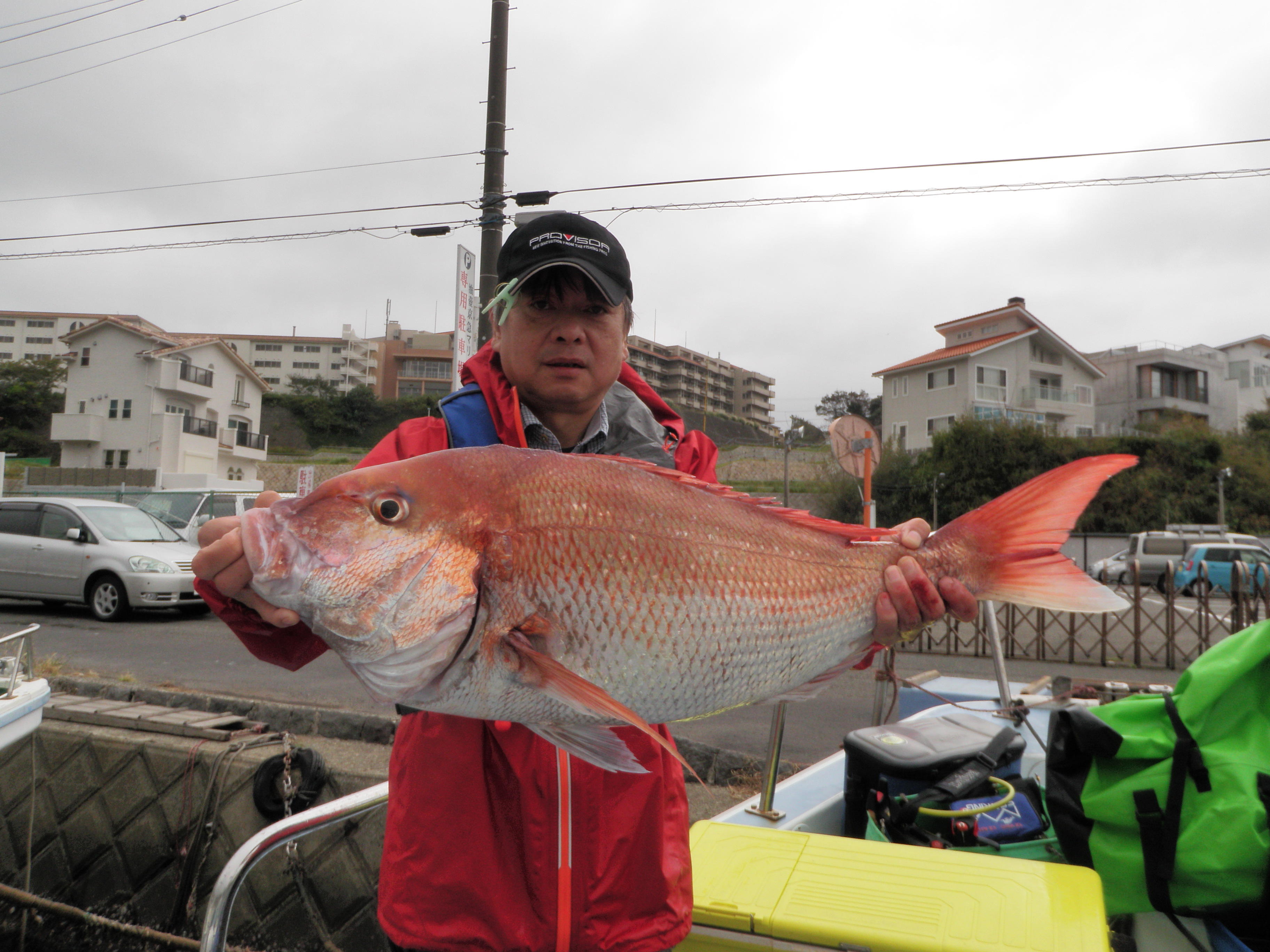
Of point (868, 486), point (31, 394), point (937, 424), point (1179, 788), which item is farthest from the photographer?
point (31, 394)

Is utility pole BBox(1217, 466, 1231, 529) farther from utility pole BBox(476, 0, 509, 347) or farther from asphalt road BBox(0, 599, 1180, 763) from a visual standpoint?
utility pole BBox(476, 0, 509, 347)

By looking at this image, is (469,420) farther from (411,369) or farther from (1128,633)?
(411,369)

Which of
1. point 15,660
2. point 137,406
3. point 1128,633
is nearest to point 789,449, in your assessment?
point 1128,633

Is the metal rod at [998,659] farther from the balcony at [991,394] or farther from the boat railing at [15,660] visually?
the balcony at [991,394]

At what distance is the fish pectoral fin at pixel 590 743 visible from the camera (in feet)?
4.28

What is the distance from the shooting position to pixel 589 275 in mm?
1666

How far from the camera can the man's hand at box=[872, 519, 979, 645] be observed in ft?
5.36

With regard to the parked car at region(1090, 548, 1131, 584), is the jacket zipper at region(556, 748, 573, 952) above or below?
above

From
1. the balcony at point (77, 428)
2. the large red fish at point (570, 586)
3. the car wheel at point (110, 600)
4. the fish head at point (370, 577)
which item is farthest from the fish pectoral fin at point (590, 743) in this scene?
the balcony at point (77, 428)

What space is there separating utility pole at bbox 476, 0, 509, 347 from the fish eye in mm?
7294

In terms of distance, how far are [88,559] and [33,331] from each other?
96.8 m

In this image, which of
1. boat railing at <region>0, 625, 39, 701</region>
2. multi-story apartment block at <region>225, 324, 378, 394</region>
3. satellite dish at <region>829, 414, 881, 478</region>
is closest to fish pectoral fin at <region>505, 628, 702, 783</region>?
satellite dish at <region>829, 414, 881, 478</region>

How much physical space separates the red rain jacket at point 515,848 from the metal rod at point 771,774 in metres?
1.11

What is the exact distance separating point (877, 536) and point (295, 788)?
375cm
